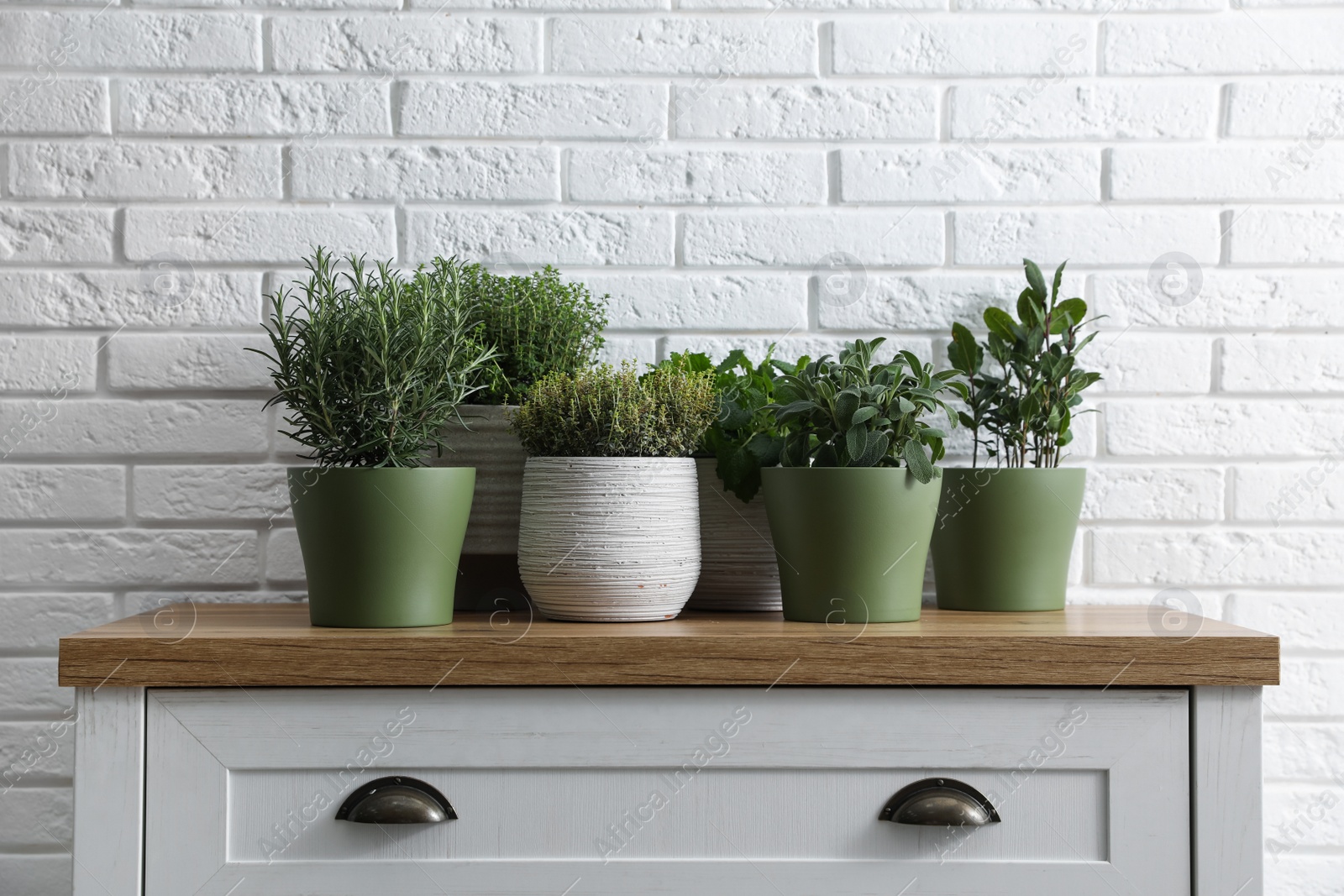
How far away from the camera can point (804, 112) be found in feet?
3.79

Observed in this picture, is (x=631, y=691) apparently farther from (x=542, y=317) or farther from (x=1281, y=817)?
(x=1281, y=817)

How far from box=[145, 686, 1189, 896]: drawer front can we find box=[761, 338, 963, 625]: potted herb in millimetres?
116

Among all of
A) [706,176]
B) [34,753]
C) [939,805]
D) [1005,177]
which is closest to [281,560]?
[34,753]

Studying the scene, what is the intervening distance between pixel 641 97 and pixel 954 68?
384 mm

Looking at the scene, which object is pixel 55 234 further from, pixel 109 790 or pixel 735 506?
pixel 735 506

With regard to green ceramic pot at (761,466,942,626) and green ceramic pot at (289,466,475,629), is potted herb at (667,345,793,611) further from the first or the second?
green ceramic pot at (289,466,475,629)

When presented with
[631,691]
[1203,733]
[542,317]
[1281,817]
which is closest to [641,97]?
[542,317]

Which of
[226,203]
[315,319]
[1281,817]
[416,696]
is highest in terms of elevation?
[226,203]

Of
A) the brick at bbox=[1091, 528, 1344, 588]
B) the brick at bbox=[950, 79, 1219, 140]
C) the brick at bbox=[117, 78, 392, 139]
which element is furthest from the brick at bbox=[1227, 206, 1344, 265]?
the brick at bbox=[117, 78, 392, 139]

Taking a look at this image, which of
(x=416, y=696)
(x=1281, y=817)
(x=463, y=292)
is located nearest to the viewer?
(x=416, y=696)

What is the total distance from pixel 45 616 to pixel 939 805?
1.02 meters

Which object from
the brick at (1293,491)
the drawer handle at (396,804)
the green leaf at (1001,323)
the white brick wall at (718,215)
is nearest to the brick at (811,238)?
the white brick wall at (718,215)

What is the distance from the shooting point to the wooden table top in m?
0.74

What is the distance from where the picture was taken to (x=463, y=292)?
944 millimetres
